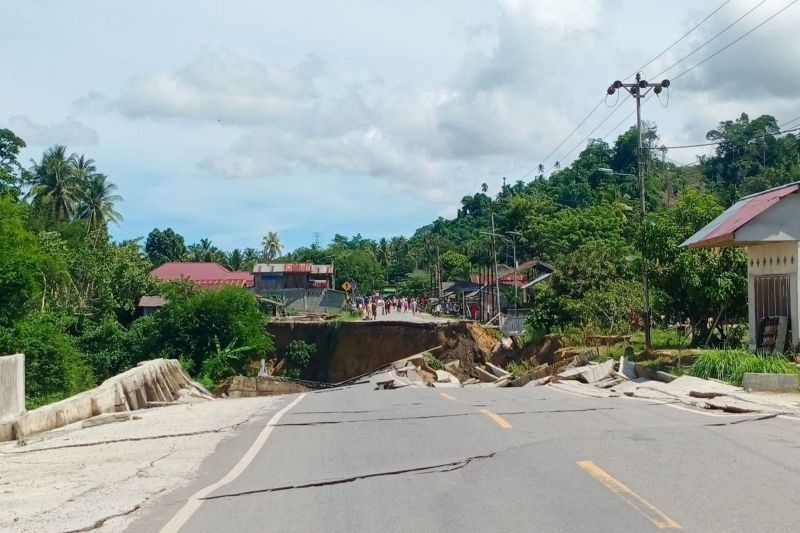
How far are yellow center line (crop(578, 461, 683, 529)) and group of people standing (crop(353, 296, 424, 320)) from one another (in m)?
61.2

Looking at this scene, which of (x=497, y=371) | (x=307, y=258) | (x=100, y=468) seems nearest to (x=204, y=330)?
(x=497, y=371)

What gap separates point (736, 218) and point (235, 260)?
Answer: 377 ft

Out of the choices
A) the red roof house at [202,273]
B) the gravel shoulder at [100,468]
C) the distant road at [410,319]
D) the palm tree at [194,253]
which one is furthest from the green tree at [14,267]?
the palm tree at [194,253]

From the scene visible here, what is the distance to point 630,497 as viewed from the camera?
802cm

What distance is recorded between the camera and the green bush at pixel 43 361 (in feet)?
116

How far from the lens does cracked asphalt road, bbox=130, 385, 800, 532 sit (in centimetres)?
743

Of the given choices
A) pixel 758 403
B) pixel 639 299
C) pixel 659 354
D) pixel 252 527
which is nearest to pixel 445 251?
pixel 639 299

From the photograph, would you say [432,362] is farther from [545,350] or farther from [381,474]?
[381,474]

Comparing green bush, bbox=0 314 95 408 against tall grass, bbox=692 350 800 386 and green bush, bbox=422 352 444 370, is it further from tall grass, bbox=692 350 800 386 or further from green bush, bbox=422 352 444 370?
tall grass, bbox=692 350 800 386

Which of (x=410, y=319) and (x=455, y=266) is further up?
(x=455, y=266)

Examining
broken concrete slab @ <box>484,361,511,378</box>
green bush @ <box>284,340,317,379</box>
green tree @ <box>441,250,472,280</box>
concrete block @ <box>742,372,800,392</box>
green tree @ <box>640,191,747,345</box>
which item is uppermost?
green tree @ <box>441,250,472,280</box>

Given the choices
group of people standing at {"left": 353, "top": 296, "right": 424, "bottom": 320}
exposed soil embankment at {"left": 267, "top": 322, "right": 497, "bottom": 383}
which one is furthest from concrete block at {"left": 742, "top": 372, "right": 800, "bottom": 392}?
group of people standing at {"left": 353, "top": 296, "right": 424, "bottom": 320}

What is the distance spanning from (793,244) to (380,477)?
1723 cm

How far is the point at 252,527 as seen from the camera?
292 inches
